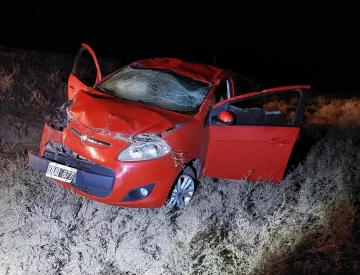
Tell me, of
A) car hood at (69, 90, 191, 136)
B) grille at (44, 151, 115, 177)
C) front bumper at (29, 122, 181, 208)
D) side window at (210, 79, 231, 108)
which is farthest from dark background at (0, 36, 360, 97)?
front bumper at (29, 122, 181, 208)

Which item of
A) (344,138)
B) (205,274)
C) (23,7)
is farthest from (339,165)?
(23,7)

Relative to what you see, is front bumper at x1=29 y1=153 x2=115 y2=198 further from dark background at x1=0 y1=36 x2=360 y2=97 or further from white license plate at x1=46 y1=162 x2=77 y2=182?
dark background at x1=0 y1=36 x2=360 y2=97

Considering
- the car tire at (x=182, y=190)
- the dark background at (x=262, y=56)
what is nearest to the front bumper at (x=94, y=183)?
the car tire at (x=182, y=190)

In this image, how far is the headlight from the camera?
4.12m

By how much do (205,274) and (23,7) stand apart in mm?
20760

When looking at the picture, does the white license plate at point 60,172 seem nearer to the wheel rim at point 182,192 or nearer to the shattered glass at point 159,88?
the wheel rim at point 182,192

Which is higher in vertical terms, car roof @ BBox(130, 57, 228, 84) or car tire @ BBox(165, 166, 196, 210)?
car roof @ BBox(130, 57, 228, 84)

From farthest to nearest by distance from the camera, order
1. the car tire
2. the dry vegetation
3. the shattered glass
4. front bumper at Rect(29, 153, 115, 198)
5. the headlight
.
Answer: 1. the shattered glass
2. the car tire
3. the headlight
4. front bumper at Rect(29, 153, 115, 198)
5. the dry vegetation

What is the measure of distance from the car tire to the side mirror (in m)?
0.61

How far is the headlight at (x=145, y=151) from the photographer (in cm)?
412

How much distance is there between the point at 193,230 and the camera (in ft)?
13.2

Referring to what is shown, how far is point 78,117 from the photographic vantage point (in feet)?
14.3

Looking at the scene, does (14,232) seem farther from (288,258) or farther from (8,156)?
(288,258)

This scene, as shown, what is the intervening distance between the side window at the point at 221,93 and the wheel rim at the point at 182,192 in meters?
0.99
